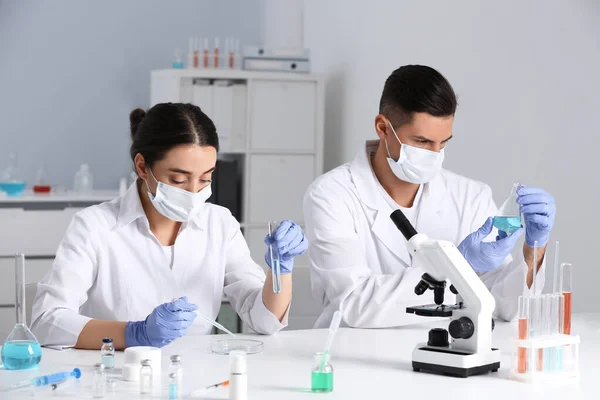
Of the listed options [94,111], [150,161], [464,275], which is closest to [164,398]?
[464,275]

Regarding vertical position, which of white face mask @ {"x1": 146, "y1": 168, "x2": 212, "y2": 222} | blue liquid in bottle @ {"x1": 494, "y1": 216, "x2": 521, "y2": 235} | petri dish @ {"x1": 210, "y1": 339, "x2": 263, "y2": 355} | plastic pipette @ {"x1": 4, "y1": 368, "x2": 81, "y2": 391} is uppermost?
white face mask @ {"x1": 146, "y1": 168, "x2": 212, "y2": 222}

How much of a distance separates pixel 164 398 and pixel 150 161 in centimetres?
81

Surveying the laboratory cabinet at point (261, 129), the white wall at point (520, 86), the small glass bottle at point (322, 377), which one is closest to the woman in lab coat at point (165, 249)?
the small glass bottle at point (322, 377)

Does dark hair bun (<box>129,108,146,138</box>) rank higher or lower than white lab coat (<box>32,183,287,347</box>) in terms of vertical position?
higher

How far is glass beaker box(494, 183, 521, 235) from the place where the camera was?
79.6 inches

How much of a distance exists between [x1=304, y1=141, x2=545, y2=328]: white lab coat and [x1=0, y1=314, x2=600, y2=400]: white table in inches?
4.8

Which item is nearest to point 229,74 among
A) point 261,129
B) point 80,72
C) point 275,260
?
point 261,129

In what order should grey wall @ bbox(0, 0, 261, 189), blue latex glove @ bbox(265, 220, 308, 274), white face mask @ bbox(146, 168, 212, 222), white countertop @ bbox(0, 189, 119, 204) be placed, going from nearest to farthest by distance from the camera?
blue latex glove @ bbox(265, 220, 308, 274)
white face mask @ bbox(146, 168, 212, 222)
white countertop @ bbox(0, 189, 119, 204)
grey wall @ bbox(0, 0, 261, 189)

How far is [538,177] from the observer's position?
298 cm

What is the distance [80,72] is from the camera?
500 centimetres

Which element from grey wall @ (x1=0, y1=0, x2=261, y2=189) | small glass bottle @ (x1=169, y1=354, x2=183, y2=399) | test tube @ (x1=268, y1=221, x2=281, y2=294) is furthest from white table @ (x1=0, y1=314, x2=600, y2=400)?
grey wall @ (x1=0, y1=0, x2=261, y2=189)

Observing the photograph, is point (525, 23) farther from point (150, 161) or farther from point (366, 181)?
point (150, 161)

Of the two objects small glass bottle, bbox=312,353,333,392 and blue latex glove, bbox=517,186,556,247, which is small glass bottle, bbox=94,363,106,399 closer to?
small glass bottle, bbox=312,353,333,392

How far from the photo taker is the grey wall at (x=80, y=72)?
16.1ft
